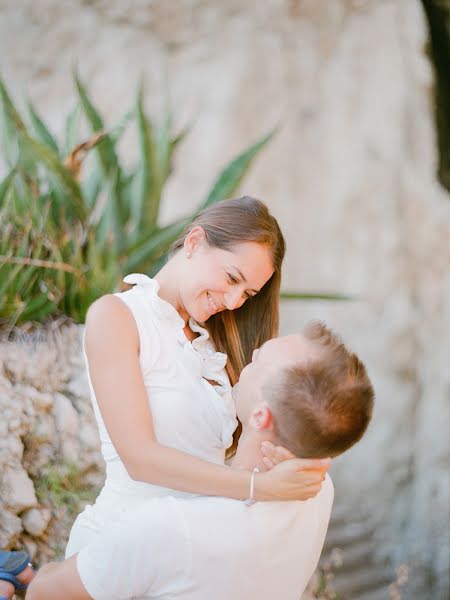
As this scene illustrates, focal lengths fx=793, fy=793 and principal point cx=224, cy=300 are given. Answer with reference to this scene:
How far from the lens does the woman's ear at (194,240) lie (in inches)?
72.3

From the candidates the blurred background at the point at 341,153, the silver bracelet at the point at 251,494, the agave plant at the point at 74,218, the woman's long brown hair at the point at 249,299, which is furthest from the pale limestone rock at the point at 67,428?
the blurred background at the point at 341,153

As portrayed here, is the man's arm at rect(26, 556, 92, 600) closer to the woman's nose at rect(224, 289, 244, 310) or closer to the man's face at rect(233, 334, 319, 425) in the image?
the man's face at rect(233, 334, 319, 425)

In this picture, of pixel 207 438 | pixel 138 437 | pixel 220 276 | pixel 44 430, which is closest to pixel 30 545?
pixel 44 430

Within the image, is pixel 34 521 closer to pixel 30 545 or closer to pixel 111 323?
pixel 30 545

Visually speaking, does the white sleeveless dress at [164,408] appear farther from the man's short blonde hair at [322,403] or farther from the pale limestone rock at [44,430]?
the pale limestone rock at [44,430]

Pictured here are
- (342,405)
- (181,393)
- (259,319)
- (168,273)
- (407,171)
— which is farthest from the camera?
(407,171)

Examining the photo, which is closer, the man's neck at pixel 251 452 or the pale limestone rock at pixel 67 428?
the man's neck at pixel 251 452

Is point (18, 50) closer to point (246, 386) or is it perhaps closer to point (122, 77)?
point (122, 77)

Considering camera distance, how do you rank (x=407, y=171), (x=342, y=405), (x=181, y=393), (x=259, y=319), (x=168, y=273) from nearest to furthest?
(x=342, y=405) → (x=181, y=393) → (x=168, y=273) → (x=259, y=319) → (x=407, y=171)

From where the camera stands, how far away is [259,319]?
2041 mm

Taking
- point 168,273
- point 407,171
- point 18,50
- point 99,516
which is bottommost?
point 407,171

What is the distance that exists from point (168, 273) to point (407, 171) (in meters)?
3.05

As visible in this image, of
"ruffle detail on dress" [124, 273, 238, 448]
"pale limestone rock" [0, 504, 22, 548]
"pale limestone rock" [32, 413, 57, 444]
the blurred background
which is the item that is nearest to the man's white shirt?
"ruffle detail on dress" [124, 273, 238, 448]

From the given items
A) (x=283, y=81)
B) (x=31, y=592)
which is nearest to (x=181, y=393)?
(x=31, y=592)
